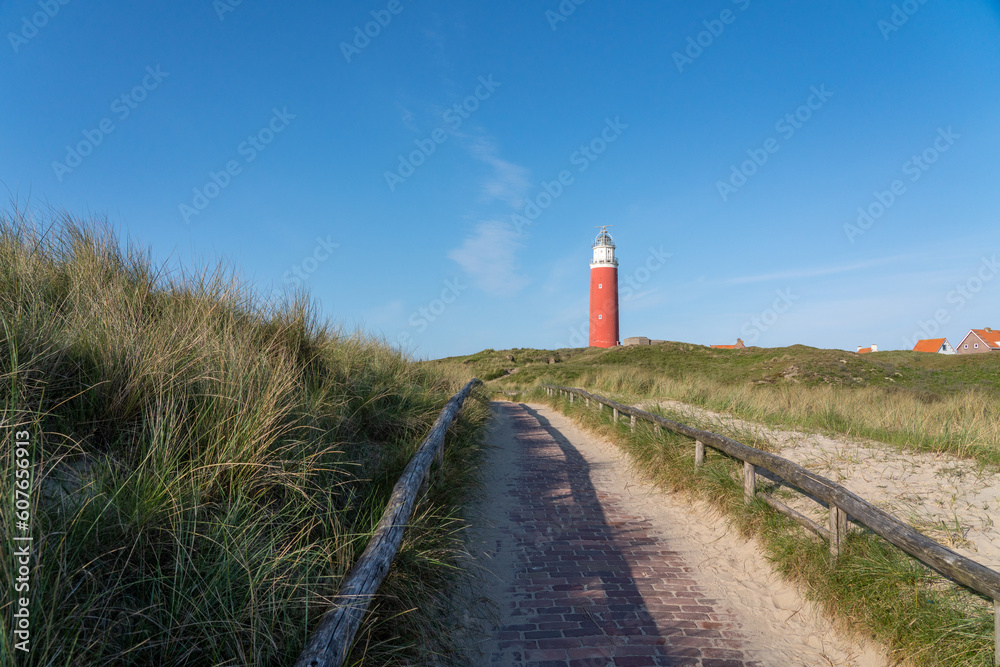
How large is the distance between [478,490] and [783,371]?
20331 mm

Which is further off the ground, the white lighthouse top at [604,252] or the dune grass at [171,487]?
the white lighthouse top at [604,252]

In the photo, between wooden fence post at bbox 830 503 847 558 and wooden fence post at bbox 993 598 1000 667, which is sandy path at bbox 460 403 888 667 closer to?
wooden fence post at bbox 830 503 847 558

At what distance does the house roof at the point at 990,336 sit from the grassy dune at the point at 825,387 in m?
27.0

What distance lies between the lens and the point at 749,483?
16.7 feet

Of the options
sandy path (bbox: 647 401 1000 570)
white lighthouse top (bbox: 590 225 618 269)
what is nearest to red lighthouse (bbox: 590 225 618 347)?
white lighthouse top (bbox: 590 225 618 269)

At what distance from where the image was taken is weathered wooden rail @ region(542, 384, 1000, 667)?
2528 mm

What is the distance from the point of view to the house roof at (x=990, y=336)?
43.2 m

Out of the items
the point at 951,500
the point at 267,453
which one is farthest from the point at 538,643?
the point at 951,500

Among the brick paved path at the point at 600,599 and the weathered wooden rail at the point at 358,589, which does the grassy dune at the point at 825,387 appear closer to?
the brick paved path at the point at 600,599

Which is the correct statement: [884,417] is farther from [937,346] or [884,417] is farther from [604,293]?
[937,346]

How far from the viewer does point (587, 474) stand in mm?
7703

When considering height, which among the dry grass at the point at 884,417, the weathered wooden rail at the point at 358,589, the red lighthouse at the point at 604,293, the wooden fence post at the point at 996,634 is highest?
the red lighthouse at the point at 604,293

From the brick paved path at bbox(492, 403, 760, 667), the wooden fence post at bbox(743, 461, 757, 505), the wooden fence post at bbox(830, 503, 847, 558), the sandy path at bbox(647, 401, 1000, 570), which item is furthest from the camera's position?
the wooden fence post at bbox(743, 461, 757, 505)

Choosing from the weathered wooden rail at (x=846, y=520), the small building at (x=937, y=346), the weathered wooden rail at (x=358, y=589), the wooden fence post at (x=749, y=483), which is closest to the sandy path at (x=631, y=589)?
the wooden fence post at (x=749, y=483)
